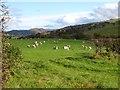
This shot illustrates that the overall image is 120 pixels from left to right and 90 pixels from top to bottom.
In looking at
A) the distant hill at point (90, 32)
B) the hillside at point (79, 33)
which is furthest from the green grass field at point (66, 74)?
the distant hill at point (90, 32)

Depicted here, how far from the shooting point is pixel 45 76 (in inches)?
1030

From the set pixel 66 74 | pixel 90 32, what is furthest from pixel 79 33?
pixel 66 74

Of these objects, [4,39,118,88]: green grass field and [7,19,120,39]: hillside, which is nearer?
[4,39,118,88]: green grass field

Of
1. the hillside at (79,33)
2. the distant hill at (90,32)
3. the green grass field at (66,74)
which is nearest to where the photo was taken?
the green grass field at (66,74)

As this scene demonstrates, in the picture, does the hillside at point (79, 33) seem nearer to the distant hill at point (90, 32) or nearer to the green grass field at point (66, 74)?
the distant hill at point (90, 32)

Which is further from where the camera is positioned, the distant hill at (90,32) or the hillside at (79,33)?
the distant hill at (90,32)

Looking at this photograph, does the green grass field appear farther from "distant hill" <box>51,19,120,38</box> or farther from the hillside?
"distant hill" <box>51,19,120,38</box>

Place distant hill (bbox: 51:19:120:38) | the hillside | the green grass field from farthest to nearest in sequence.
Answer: distant hill (bbox: 51:19:120:38) < the hillside < the green grass field

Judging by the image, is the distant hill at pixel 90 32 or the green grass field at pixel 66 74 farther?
the distant hill at pixel 90 32


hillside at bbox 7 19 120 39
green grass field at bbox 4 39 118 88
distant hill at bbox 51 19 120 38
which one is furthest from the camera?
distant hill at bbox 51 19 120 38

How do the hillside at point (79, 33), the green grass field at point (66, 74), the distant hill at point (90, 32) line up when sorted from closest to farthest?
the green grass field at point (66, 74), the hillside at point (79, 33), the distant hill at point (90, 32)

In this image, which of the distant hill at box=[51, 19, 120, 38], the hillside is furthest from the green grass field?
the distant hill at box=[51, 19, 120, 38]

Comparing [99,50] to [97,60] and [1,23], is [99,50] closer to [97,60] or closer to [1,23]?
[97,60]

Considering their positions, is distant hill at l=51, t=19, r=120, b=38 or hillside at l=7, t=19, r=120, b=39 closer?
hillside at l=7, t=19, r=120, b=39
